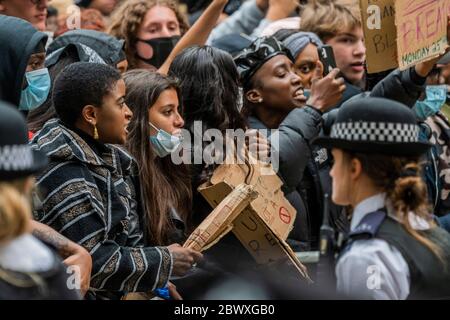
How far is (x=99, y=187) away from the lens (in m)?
5.47

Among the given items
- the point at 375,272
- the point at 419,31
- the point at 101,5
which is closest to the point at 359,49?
the point at 419,31

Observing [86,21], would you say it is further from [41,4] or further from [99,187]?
[99,187]

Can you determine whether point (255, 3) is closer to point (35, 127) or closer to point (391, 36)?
point (391, 36)

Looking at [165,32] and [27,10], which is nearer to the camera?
[27,10]

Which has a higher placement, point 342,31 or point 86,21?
point 86,21

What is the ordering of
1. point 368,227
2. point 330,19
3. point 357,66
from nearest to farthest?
point 368,227
point 357,66
point 330,19

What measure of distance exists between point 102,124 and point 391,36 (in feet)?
5.91

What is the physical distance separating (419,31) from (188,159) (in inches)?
54.8

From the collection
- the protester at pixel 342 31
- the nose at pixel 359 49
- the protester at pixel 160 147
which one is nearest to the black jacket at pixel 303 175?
the protester at pixel 160 147

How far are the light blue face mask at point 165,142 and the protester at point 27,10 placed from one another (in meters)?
1.23

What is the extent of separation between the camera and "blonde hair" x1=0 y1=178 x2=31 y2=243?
11.7 feet

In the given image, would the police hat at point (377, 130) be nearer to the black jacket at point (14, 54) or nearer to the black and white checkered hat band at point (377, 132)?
the black and white checkered hat band at point (377, 132)

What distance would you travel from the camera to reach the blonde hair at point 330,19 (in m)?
8.30

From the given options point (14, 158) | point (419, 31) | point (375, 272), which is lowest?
point (375, 272)
